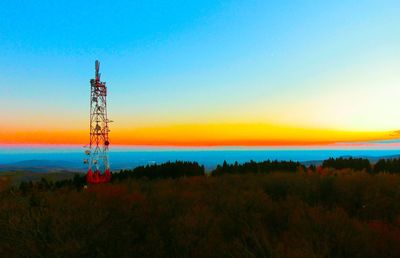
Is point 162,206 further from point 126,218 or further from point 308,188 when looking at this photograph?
point 308,188

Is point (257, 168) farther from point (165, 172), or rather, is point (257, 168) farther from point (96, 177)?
point (96, 177)

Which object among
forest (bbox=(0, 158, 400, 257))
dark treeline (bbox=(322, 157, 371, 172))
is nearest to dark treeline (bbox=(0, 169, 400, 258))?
forest (bbox=(0, 158, 400, 257))

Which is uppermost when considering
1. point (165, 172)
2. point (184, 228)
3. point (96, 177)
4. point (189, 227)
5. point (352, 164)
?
point (96, 177)

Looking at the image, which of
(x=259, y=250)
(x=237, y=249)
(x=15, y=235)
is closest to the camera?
(x=15, y=235)

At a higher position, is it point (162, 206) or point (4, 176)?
point (4, 176)

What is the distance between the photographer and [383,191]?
2031 inches

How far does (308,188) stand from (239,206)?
20918mm

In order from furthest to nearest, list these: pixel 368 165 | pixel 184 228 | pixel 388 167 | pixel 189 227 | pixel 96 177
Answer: pixel 368 165 < pixel 388 167 < pixel 96 177 < pixel 184 228 < pixel 189 227

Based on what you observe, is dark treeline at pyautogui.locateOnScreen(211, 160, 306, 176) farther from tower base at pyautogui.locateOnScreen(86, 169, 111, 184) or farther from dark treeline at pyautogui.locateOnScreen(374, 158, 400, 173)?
tower base at pyautogui.locateOnScreen(86, 169, 111, 184)

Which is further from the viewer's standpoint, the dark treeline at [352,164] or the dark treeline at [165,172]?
the dark treeline at [352,164]

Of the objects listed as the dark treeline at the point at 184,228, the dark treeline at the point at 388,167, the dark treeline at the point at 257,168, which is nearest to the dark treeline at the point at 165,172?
the dark treeline at the point at 257,168

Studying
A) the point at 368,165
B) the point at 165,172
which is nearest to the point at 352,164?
the point at 368,165

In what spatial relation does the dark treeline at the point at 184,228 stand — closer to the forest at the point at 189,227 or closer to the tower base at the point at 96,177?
the forest at the point at 189,227

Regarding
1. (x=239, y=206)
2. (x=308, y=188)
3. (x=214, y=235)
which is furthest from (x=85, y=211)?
(x=308, y=188)
